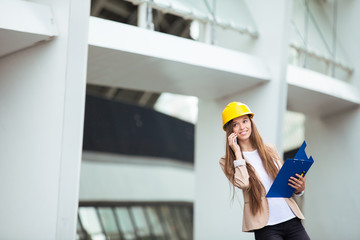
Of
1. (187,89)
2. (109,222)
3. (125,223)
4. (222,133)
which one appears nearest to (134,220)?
(125,223)

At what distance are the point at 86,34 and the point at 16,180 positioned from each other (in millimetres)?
2191

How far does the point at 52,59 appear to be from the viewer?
7.13m

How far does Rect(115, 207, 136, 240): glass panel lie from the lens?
2023cm

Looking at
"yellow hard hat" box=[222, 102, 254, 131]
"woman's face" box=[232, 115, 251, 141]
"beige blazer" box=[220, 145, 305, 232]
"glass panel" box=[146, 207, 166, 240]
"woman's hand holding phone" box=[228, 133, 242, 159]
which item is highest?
"yellow hard hat" box=[222, 102, 254, 131]

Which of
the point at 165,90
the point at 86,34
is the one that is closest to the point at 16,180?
the point at 86,34

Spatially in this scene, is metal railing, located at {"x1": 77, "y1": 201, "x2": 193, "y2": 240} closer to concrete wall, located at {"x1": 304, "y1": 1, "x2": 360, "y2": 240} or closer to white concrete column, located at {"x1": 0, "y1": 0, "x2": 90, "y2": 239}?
concrete wall, located at {"x1": 304, "y1": 1, "x2": 360, "y2": 240}

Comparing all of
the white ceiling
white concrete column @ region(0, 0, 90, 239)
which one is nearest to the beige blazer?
white concrete column @ region(0, 0, 90, 239)

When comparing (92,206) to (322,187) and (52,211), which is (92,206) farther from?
(52,211)

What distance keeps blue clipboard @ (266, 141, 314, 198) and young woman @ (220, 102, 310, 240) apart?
57mm

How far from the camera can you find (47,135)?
7.03 m

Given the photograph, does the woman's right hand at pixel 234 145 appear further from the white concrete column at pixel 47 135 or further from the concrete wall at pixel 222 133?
the concrete wall at pixel 222 133

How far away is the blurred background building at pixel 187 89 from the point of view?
698cm

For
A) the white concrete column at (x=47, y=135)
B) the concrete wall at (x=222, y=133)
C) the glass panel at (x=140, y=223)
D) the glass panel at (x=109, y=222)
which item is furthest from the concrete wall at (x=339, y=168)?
the glass panel at (x=140, y=223)

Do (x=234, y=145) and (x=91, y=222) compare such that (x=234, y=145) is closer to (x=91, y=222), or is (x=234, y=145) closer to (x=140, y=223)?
(x=91, y=222)
